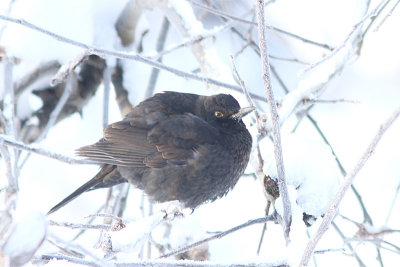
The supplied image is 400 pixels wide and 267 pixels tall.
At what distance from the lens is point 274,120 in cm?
221

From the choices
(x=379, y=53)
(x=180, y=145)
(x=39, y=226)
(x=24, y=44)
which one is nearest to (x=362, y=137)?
(x=379, y=53)

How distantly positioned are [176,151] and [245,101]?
26.7 inches

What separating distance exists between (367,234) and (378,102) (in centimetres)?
290

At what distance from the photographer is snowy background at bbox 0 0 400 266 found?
11.9 feet

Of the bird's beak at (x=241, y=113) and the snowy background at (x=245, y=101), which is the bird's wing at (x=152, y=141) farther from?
the snowy background at (x=245, y=101)

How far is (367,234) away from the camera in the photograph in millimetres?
3371

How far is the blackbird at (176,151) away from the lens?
344 cm

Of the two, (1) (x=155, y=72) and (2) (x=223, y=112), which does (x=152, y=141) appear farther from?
(1) (x=155, y=72)

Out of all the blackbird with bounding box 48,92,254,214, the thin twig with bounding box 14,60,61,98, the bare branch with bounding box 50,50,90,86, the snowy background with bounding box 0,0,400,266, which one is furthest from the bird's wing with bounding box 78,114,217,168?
the thin twig with bounding box 14,60,61,98

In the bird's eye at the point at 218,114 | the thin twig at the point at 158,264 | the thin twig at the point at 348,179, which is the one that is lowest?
the thin twig at the point at 158,264

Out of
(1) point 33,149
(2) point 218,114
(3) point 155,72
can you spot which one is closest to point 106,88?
(3) point 155,72

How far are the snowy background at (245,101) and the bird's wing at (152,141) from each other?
0.35m

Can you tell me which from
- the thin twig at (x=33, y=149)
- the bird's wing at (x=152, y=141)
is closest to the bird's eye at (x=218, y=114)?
the bird's wing at (x=152, y=141)

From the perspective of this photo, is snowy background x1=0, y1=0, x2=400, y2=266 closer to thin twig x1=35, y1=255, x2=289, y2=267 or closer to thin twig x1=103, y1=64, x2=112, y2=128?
thin twig x1=103, y1=64, x2=112, y2=128
